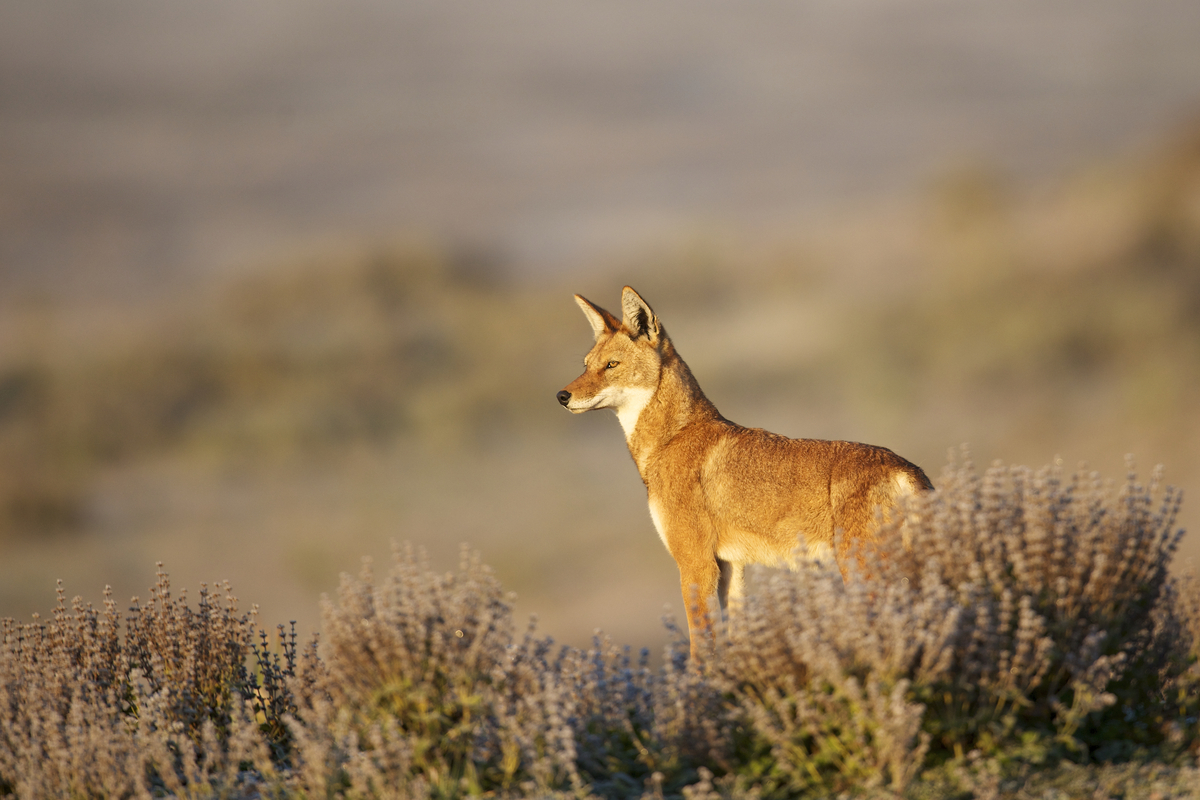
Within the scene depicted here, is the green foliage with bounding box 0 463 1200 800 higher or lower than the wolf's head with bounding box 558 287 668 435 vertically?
lower

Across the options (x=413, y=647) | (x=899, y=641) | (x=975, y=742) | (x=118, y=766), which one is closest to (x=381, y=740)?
(x=413, y=647)

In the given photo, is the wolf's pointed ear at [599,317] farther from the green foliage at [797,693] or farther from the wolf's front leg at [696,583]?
the green foliage at [797,693]

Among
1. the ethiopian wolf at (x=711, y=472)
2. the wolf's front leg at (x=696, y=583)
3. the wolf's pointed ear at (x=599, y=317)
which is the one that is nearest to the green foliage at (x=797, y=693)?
the ethiopian wolf at (x=711, y=472)

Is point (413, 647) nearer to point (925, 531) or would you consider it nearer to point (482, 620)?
point (482, 620)

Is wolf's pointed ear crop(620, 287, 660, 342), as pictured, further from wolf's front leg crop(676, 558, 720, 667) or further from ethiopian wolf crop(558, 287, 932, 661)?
wolf's front leg crop(676, 558, 720, 667)

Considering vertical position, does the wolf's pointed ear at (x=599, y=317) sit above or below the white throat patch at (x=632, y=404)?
above

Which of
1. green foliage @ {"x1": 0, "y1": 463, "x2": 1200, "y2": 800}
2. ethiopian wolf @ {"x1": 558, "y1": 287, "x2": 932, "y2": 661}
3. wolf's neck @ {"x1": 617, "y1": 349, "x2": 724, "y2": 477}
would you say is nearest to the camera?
green foliage @ {"x1": 0, "y1": 463, "x2": 1200, "y2": 800}

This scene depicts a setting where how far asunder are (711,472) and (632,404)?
1.06 meters

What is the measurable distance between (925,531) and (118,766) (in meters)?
4.17

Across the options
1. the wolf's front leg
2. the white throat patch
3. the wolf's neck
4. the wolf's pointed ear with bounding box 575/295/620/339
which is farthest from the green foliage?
the wolf's pointed ear with bounding box 575/295/620/339

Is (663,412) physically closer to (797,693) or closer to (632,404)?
(632,404)

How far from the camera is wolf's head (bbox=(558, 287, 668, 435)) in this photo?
318 inches

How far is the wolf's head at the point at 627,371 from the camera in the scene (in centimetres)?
809

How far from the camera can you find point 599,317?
842cm
